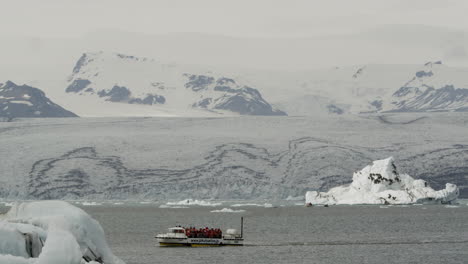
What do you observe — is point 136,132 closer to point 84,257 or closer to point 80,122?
point 80,122

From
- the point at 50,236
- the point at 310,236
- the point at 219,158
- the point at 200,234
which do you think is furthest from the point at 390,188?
the point at 50,236

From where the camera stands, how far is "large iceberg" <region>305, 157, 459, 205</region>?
98500mm


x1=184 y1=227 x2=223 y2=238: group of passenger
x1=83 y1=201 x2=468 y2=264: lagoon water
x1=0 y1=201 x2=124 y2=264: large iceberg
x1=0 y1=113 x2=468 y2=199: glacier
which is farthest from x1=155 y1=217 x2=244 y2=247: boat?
x1=0 y1=113 x2=468 y2=199: glacier

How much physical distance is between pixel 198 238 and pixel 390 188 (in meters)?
51.0

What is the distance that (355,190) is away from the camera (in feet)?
338

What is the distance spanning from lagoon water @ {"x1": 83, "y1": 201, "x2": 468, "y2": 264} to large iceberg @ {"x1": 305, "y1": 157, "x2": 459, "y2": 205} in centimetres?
859

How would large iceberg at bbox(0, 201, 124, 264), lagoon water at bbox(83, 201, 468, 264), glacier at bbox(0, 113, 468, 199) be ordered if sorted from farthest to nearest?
glacier at bbox(0, 113, 468, 199) → lagoon water at bbox(83, 201, 468, 264) → large iceberg at bbox(0, 201, 124, 264)

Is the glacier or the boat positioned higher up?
the glacier

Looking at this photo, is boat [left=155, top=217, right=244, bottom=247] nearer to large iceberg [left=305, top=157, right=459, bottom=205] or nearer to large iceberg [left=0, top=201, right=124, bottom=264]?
large iceberg [left=0, top=201, right=124, bottom=264]

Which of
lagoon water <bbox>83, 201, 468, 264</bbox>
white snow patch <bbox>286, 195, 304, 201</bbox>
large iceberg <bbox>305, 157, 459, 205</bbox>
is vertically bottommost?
lagoon water <bbox>83, 201, 468, 264</bbox>

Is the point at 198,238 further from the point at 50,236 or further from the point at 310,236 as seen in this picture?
the point at 50,236

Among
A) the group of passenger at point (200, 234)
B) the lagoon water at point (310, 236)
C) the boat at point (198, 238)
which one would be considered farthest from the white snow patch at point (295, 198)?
the group of passenger at point (200, 234)

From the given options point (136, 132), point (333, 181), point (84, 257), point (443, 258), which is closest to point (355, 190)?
point (333, 181)

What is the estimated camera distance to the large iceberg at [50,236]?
45.5 ft
